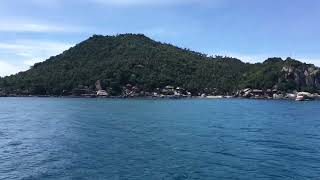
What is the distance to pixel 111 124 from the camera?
74.1 m

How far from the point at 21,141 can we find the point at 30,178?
19637 mm

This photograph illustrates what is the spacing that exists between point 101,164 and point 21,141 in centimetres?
1694

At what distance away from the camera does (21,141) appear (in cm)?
5112

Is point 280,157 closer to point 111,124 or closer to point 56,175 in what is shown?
point 56,175

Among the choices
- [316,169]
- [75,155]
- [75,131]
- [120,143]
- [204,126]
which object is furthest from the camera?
[204,126]

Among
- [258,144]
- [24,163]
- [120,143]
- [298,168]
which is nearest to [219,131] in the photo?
[258,144]

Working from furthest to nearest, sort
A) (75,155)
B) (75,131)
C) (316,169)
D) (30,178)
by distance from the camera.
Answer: (75,131) → (75,155) → (316,169) → (30,178)

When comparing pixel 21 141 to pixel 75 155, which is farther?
pixel 21 141

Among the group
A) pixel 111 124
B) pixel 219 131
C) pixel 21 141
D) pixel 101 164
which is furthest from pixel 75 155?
pixel 111 124

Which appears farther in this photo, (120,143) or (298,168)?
(120,143)

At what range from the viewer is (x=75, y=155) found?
42.2m

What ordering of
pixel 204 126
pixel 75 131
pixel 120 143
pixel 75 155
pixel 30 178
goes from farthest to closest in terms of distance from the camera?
1. pixel 204 126
2. pixel 75 131
3. pixel 120 143
4. pixel 75 155
5. pixel 30 178

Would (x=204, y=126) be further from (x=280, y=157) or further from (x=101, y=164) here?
(x=101, y=164)

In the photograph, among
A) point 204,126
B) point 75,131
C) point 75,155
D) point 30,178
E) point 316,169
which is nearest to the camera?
point 30,178
